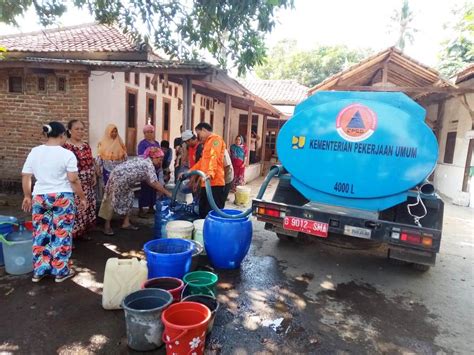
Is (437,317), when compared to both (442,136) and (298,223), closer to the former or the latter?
(298,223)

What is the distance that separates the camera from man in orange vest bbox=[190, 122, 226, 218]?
4.64 m

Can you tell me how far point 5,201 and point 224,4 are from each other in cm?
551

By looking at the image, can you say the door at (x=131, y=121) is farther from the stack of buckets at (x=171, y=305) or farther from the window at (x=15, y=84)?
the stack of buckets at (x=171, y=305)

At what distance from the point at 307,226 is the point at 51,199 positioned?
8.67 feet

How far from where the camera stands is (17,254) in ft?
12.1

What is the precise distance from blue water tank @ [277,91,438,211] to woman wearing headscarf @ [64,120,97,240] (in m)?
2.46

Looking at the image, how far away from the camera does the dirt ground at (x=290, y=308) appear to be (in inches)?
108

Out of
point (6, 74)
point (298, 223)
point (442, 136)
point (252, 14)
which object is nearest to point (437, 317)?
point (298, 223)

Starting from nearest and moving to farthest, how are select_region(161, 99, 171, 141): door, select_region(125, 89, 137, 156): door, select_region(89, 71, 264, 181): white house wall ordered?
select_region(89, 71, 264, 181): white house wall → select_region(125, 89, 137, 156): door → select_region(161, 99, 171, 141): door

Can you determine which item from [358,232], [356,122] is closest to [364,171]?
[356,122]

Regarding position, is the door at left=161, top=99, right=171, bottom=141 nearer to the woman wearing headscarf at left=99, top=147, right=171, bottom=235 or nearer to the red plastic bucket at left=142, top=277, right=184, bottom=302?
the woman wearing headscarf at left=99, top=147, right=171, bottom=235

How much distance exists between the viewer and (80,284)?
3592 millimetres

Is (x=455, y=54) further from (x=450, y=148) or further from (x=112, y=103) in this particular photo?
(x=112, y=103)

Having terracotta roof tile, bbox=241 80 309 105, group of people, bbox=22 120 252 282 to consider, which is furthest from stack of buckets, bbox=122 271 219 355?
terracotta roof tile, bbox=241 80 309 105
